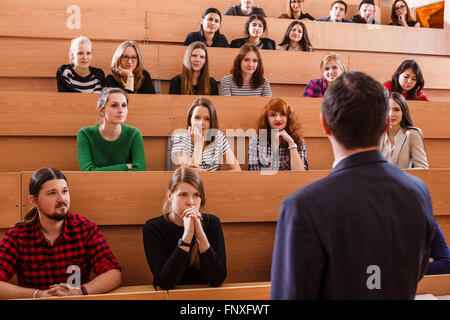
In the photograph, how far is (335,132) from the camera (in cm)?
35

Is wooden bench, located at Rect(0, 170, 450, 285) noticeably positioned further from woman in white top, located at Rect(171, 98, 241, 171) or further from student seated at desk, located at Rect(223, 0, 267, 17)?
student seated at desk, located at Rect(223, 0, 267, 17)

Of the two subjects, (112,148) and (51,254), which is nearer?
(51,254)

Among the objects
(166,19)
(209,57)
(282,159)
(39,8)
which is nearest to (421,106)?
(282,159)

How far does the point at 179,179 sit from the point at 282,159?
0.40 meters

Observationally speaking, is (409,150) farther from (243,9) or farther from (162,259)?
(243,9)

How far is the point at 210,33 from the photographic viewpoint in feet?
5.02

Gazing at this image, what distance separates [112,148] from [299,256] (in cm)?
78

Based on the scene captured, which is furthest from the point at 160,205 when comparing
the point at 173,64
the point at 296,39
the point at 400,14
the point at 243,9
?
the point at 400,14

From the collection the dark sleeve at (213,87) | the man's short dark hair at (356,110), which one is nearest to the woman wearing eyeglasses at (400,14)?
the dark sleeve at (213,87)

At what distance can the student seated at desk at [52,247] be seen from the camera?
2.40 feet

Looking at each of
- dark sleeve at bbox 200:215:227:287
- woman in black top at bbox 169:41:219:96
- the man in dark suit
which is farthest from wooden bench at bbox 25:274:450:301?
woman in black top at bbox 169:41:219:96

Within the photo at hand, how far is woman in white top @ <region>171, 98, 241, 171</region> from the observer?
1.04 metres

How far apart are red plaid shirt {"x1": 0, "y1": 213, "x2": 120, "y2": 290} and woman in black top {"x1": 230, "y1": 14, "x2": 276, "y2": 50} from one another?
1.01 m

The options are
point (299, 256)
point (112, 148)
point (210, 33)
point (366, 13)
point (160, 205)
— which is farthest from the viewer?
point (366, 13)
